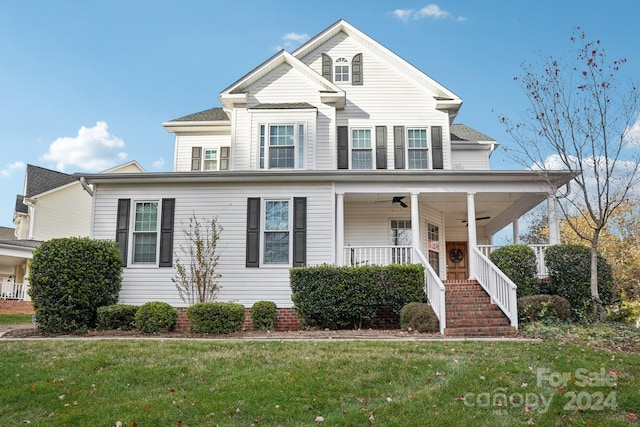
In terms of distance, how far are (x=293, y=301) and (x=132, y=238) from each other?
4.66 m

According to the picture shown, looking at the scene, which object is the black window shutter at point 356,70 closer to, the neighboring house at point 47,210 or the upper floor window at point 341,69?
the upper floor window at point 341,69

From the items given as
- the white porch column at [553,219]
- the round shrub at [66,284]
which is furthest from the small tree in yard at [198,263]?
the white porch column at [553,219]

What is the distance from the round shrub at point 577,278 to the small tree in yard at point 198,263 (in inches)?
322

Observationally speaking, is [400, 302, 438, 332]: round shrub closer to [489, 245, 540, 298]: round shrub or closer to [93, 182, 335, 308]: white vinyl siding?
[489, 245, 540, 298]: round shrub

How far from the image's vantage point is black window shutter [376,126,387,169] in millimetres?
16875

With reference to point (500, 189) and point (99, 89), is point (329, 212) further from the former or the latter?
point (99, 89)

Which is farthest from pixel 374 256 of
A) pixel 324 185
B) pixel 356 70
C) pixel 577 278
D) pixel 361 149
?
pixel 356 70

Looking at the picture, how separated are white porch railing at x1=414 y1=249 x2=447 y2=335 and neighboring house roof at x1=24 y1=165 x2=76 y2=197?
2306cm

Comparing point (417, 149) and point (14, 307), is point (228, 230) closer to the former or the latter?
point (417, 149)

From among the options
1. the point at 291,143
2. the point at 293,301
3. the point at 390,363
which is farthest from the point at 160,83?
the point at 390,363

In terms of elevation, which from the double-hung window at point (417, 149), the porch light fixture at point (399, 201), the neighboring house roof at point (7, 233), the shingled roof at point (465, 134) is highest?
the shingled roof at point (465, 134)

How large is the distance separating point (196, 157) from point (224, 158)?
3.28ft

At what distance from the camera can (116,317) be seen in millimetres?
12039

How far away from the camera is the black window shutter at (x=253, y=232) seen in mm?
13773
